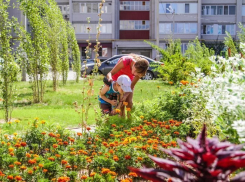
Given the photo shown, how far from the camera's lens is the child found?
682cm

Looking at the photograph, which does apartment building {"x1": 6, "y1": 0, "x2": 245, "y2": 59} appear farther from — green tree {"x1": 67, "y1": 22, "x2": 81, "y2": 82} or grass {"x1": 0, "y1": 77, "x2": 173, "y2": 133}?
grass {"x1": 0, "y1": 77, "x2": 173, "y2": 133}

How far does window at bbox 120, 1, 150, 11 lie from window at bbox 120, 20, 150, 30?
167 centimetres

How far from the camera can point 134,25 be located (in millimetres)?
55281

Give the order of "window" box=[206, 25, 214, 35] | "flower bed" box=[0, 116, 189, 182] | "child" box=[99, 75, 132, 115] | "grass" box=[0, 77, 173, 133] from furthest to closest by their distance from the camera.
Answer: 1. "window" box=[206, 25, 214, 35]
2. "grass" box=[0, 77, 173, 133]
3. "child" box=[99, 75, 132, 115]
4. "flower bed" box=[0, 116, 189, 182]

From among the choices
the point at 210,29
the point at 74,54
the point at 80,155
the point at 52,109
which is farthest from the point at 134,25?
the point at 80,155

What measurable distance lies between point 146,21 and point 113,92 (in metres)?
49.3

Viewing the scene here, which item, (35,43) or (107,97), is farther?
(35,43)

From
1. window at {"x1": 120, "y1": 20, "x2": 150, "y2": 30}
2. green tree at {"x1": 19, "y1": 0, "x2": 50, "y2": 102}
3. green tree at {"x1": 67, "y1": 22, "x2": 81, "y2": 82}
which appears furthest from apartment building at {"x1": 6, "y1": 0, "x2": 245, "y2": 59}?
green tree at {"x1": 19, "y1": 0, "x2": 50, "y2": 102}

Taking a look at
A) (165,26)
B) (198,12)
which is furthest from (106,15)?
(198,12)

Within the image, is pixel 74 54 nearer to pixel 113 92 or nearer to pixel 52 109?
pixel 52 109

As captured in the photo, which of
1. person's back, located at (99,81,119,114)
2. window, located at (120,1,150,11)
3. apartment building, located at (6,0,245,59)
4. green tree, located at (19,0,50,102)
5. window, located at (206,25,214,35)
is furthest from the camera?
window, located at (206,25,214,35)

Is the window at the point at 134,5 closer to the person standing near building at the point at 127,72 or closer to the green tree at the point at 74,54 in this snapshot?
the green tree at the point at 74,54

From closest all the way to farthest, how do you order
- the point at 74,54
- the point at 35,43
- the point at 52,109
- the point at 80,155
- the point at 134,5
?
the point at 80,155
the point at 52,109
the point at 35,43
the point at 74,54
the point at 134,5

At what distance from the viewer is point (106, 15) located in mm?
54156
